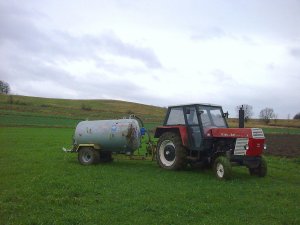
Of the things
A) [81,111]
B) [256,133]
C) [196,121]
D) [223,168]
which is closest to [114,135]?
[196,121]

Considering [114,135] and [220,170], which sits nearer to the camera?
[220,170]

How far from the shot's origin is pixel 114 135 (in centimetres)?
1599

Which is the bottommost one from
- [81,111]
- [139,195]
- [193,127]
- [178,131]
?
[139,195]

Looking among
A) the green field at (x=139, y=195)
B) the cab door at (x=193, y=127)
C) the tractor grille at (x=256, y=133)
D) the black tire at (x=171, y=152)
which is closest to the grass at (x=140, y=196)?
the green field at (x=139, y=195)

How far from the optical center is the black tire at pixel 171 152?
14297mm

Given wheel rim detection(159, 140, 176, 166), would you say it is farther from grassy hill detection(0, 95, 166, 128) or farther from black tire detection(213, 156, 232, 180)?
grassy hill detection(0, 95, 166, 128)

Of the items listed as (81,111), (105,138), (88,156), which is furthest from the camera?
(81,111)

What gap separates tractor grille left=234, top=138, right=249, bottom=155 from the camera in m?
12.9

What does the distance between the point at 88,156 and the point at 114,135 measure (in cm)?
147

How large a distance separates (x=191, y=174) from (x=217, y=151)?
3.73 feet

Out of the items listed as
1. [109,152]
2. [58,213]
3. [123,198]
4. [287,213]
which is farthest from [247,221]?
[109,152]

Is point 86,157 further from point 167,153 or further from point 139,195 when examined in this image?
point 139,195

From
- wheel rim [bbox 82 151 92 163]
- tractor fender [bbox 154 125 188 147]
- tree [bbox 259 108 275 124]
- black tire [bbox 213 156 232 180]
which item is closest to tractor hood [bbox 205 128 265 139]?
black tire [bbox 213 156 232 180]

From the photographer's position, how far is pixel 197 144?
14023 mm
